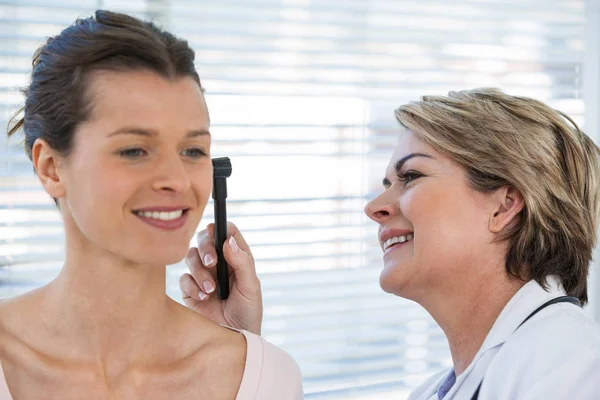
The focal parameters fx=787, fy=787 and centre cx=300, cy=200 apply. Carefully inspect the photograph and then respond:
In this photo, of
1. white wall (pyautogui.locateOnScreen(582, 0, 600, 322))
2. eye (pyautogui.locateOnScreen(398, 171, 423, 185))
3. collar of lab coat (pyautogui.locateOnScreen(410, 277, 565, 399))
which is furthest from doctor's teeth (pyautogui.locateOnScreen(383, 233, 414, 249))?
white wall (pyautogui.locateOnScreen(582, 0, 600, 322))

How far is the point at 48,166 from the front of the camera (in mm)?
1104

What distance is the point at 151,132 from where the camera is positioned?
1052 millimetres

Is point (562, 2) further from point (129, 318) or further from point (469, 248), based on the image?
point (129, 318)

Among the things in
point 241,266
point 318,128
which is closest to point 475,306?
point 241,266

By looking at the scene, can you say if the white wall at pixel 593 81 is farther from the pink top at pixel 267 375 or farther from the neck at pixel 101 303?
the neck at pixel 101 303

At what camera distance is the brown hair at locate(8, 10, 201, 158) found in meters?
1.06

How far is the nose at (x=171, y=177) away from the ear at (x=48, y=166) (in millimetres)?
149

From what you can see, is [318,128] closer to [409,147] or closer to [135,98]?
[409,147]

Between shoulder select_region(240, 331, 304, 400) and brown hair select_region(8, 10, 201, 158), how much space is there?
43cm

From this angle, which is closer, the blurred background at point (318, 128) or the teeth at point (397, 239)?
the teeth at point (397, 239)

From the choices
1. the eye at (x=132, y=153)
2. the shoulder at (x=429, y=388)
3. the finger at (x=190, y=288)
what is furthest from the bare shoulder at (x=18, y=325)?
the shoulder at (x=429, y=388)

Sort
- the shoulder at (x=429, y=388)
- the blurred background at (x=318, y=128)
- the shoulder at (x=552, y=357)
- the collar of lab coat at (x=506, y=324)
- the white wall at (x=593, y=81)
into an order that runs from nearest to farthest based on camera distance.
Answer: the shoulder at (x=552, y=357) < the collar of lab coat at (x=506, y=324) < the shoulder at (x=429, y=388) < the blurred background at (x=318, y=128) < the white wall at (x=593, y=81)

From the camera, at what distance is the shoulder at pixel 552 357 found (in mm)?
1290

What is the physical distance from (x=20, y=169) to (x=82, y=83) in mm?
1064
